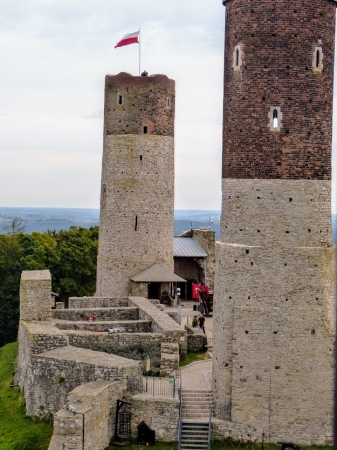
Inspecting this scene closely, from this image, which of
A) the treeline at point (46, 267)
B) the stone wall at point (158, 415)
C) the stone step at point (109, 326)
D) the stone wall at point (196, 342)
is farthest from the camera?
the treeline at point (46, 267)

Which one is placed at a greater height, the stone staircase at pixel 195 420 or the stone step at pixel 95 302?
the stone step at pixel 95 302

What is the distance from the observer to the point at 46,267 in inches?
2045

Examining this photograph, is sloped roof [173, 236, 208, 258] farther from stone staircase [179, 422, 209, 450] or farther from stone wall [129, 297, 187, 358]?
stone staircase [179, 422, 209, 450]

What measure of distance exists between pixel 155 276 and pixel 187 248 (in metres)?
7.29

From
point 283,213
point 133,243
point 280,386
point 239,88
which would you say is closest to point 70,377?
point 280,386

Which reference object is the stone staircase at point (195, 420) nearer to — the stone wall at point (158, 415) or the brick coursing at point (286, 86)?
the stone wall at point (158, 415)

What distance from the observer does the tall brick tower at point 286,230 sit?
2247 cm

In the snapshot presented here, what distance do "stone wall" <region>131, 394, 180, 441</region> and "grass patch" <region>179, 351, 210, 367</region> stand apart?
5.19 meters

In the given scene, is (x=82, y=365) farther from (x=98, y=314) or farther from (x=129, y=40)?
(x=129, y=40)

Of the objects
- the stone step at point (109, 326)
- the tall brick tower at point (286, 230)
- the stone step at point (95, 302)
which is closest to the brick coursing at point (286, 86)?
the tall brick tower at point (286, 230)

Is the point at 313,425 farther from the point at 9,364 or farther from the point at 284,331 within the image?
the point at 9,364

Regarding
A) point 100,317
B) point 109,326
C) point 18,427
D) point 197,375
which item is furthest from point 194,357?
point 18,427

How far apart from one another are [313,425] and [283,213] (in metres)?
6.53

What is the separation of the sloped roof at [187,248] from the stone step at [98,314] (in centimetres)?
1259
